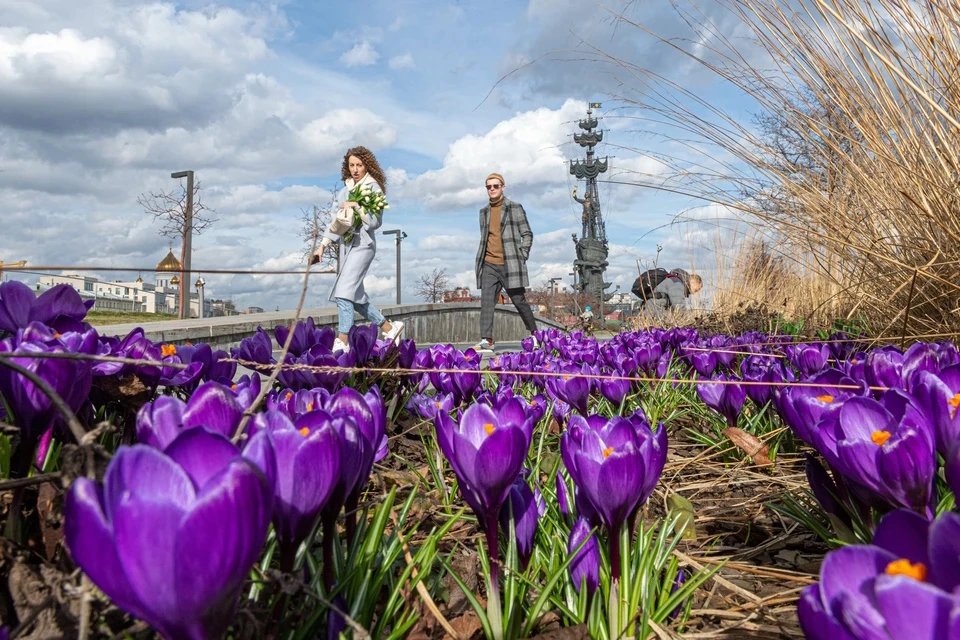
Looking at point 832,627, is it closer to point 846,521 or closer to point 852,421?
point 852,421

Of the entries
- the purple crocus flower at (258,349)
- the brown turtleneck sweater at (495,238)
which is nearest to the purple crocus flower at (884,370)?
the purple crocus flower at (258,349)

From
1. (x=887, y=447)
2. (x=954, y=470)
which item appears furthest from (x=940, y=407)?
(x=954, y=470)

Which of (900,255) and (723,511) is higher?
(900,255)

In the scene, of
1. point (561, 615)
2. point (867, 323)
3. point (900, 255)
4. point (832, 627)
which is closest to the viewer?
point (832, 627)

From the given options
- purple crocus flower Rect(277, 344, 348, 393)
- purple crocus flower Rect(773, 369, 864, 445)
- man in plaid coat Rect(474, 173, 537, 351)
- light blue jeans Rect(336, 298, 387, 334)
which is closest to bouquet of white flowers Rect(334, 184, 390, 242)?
light blue jeans Rect(336, 298, 387, 334)

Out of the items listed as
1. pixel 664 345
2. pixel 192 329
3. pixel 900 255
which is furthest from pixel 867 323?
pixel 192 329

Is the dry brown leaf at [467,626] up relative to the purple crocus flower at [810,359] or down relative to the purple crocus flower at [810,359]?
down

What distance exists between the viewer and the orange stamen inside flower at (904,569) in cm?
48

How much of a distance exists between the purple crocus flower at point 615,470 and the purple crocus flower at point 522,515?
0.09 m

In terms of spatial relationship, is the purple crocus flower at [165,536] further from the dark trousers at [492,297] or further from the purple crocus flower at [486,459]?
the dark trousers at [492,297]

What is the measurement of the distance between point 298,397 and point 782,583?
98 cm

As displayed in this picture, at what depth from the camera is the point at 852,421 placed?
3.16 ft

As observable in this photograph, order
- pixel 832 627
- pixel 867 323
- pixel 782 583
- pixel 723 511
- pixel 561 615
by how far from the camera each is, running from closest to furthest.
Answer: pixel 832 627 → pixel 561 615 → pixel 782 583 → pixel 723 511 → pixel 867 323

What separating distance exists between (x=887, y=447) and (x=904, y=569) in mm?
458
